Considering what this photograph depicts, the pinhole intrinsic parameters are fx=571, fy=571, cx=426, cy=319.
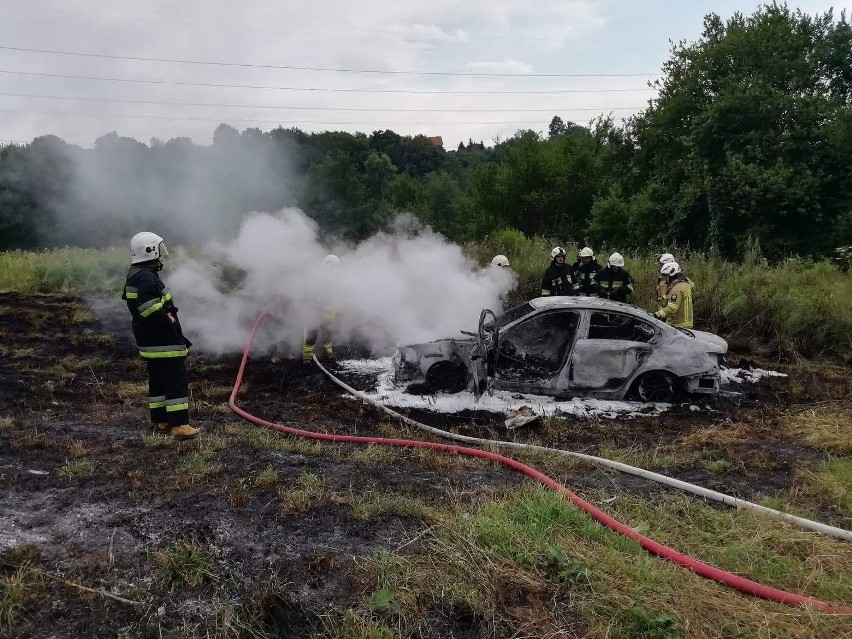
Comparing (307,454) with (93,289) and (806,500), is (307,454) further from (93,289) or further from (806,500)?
(93,289)

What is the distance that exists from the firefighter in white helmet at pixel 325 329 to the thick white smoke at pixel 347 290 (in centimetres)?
4

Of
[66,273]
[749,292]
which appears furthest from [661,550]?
[66,273]

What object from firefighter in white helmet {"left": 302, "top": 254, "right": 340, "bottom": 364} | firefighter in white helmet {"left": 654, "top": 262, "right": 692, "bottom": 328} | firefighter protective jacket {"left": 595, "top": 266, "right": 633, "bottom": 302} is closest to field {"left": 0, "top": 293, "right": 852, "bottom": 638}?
firefighter in white helmet {"left": 654, "top": 262, "right": 692, "bottom": 328}

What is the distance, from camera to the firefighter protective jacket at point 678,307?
855 cm

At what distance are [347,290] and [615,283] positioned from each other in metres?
4.65

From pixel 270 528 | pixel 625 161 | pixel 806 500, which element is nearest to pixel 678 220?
pixel 625 161

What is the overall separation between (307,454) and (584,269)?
6.88 meters

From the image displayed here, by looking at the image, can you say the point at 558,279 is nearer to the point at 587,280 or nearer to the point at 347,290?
the point at 587,280

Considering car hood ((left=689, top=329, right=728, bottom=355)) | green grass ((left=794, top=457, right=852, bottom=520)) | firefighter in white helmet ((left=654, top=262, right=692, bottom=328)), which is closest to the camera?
green grass ((left=794, top=457, right=852, bottom=520))

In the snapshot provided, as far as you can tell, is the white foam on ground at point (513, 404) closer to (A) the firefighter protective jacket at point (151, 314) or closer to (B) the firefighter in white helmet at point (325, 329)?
(B) the firefighter in white helmet at point (325, 329)

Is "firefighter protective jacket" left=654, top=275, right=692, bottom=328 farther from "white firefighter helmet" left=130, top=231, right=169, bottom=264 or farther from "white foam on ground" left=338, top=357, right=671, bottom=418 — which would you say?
"white firefighter helmet" left=130, top=231, right=169, bottom=264

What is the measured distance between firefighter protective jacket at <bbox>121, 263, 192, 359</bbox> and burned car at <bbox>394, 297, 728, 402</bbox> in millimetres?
3285

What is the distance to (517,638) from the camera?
278 cm

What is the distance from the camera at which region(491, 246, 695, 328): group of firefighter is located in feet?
28.3
